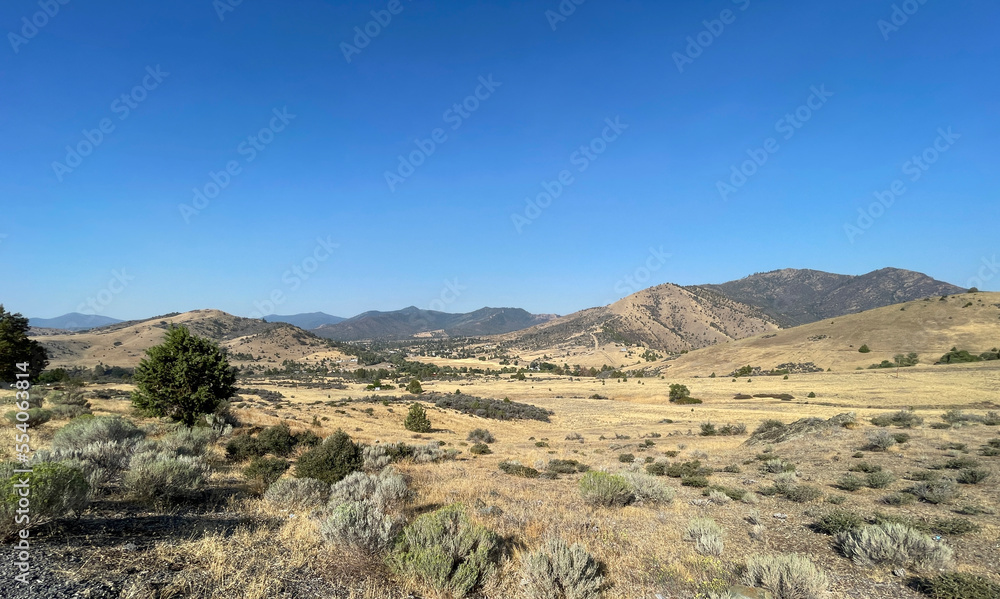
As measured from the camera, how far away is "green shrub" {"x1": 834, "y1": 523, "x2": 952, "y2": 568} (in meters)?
6.19

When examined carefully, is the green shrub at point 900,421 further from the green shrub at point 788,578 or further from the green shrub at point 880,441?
the green shrub at point 788,578

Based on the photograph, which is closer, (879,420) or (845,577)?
(845,577)

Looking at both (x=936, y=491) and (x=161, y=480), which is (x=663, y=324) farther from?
(x=161, y=480)

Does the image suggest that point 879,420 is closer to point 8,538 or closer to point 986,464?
point 986,464

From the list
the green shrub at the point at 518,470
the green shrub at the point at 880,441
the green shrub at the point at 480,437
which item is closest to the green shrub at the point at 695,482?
the green shrub at the point at 518,470

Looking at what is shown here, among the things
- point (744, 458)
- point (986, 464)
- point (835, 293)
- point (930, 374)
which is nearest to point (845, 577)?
point (986, 464)

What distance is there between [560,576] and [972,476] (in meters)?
13.4

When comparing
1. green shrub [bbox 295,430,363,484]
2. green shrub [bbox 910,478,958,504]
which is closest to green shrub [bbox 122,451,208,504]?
green shrub [bbox 295,430,363,484]

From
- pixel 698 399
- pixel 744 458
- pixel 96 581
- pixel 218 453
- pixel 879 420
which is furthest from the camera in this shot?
pixel 698 399

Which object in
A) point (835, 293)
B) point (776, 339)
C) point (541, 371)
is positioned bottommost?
point (541, 371)

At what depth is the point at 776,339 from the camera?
270 feet

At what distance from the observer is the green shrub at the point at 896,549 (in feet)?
20.3

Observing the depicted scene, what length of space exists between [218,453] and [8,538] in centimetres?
1067

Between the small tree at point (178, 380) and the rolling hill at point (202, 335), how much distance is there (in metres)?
80.8
